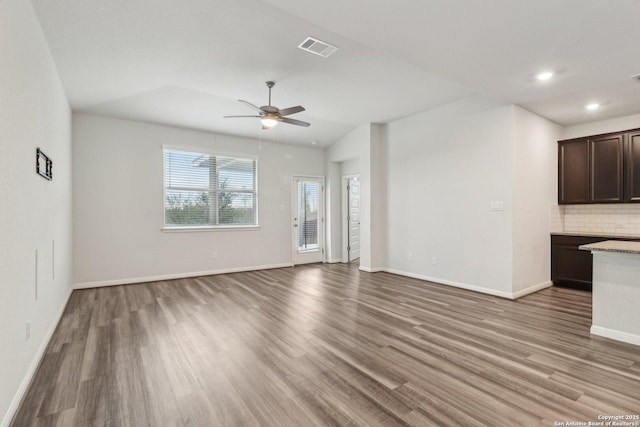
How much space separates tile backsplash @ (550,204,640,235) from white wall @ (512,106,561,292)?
0.39 metres

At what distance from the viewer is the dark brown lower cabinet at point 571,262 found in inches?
186

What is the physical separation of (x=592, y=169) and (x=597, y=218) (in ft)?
2.79

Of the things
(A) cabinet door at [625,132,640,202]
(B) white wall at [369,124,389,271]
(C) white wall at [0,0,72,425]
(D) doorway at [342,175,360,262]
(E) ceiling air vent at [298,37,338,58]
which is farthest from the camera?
(D) doorway at [342,175,360,262]

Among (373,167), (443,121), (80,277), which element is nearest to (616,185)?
(443,121)

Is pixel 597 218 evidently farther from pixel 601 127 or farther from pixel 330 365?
pixel 330 365

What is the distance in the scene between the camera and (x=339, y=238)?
7746mm

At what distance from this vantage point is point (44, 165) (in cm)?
279

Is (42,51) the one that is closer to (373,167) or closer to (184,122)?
(184,122)

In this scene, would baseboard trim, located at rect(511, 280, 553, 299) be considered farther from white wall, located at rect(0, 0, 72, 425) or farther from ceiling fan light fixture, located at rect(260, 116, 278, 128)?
white wall, located at rect(0, 0, 72, 425)

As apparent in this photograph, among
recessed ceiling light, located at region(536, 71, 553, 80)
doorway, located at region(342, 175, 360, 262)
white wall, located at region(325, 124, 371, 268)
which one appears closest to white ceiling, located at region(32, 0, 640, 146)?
recessed ceiling light, located at region(536, 71, 553, 80)

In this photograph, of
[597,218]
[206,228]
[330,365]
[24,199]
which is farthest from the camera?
[206,228]

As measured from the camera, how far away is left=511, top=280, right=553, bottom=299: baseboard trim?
438 cm

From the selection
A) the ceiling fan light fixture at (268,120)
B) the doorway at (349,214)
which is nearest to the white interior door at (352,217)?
the doorway at (349,214)

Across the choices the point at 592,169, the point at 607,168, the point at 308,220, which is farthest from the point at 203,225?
the point at 607,168
